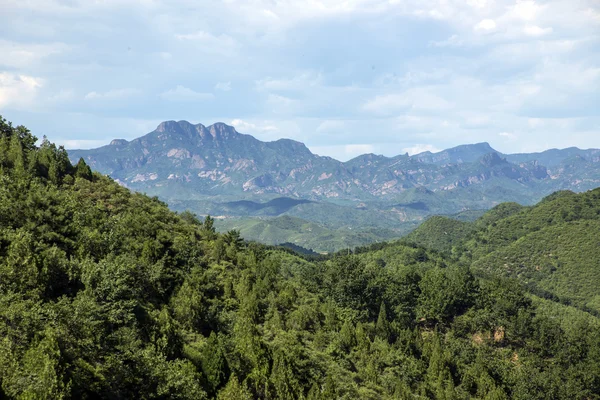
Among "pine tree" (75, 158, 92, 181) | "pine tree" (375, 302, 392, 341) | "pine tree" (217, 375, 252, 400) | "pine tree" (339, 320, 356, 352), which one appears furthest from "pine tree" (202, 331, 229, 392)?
"pine tree" (75, 158, 92, 181)

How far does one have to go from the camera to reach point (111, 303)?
141ft

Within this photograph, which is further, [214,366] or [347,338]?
[347,338]

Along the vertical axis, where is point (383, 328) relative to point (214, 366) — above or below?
below

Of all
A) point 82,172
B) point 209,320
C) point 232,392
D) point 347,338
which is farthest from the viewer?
point 82,172

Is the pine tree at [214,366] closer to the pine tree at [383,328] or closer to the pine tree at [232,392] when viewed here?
the pine tree at [232,392]

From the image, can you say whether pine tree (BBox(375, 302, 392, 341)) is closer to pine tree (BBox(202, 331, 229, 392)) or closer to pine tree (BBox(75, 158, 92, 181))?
pine tree (BBox(202, 331, 229, 392))

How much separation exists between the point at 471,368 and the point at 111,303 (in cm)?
6342

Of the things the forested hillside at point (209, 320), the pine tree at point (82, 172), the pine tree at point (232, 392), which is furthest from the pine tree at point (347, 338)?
the pine tree at point (82, 172)

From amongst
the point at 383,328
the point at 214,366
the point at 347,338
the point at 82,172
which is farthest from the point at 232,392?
the point at 82,172

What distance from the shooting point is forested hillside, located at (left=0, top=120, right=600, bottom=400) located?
36.0 meters

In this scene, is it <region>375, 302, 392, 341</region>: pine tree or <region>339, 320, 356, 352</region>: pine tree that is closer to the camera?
<region>339, 320, 356, 352</region>: pine tree

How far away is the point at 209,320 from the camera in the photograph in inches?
2402

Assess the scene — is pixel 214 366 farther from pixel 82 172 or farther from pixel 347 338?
pixel 82 172

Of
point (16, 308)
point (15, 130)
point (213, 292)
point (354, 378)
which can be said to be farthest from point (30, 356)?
point (15, 130)
